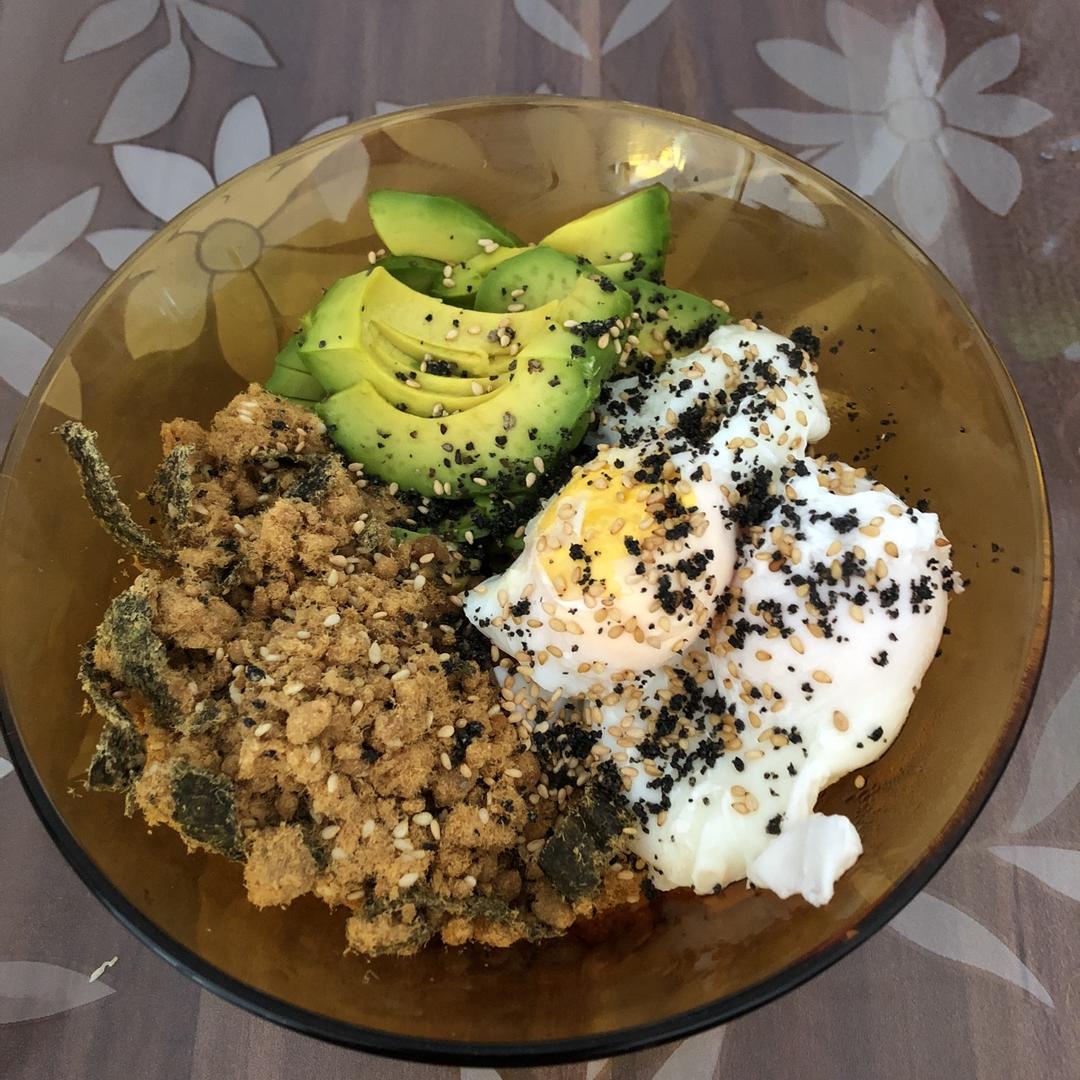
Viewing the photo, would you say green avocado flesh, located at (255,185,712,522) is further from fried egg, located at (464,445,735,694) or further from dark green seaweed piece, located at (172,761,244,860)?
dark green seaweed piece, located at (172,761,244,860)

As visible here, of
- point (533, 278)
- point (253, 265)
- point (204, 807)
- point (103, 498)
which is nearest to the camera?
point (204, 807)

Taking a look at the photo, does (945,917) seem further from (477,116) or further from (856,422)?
(477,116)

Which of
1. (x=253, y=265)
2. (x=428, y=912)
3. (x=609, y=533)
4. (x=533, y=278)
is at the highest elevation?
(x=253, y=265)

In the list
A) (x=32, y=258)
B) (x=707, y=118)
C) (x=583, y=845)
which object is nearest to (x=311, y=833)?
(x=583, y=845)

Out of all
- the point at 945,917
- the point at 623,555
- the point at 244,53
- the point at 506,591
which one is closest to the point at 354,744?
the point at 506,591

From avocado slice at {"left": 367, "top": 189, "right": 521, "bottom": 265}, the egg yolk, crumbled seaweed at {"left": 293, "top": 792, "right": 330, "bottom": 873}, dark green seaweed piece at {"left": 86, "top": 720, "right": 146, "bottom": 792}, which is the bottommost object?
crumbled seaweed at {"left": 293, "top": 792, "right": 330, "bottom": 873}

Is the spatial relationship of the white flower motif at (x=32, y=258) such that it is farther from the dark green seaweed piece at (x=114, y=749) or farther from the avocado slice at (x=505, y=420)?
the dark green seaweed piece at (x=114, y=749)

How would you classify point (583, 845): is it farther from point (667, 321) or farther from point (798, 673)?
point (667, 321)

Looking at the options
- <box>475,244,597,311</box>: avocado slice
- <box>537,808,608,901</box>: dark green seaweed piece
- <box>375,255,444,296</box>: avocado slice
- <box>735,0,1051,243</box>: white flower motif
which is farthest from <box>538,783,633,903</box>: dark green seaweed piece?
<box>735,0,1051,243</box>: white flower motif
